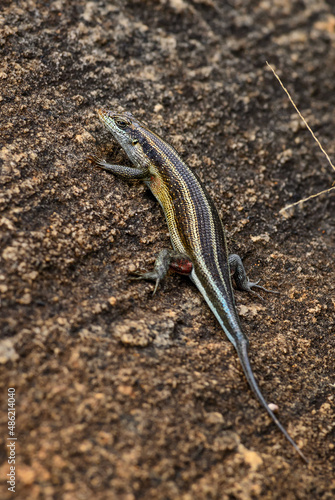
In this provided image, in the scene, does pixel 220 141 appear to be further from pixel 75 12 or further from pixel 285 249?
pixel 75 12

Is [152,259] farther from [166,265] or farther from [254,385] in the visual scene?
[254,385]

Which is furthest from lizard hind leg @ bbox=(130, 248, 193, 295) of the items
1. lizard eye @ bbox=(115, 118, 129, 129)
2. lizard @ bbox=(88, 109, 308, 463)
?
Result: lizard eye @ bbox=(115, 118, 129, 129)

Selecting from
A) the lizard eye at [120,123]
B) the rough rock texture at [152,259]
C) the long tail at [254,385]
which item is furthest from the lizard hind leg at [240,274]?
the lizard eye at [120,123]

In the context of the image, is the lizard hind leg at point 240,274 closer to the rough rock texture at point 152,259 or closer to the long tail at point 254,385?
the rough rock texture at point 152,259

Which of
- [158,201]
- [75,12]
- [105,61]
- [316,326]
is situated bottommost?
[316,326]

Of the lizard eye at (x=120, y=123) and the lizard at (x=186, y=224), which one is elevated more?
the lizard eye at (x=120, y=123)

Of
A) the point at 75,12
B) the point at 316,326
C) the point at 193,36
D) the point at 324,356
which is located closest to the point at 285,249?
the point at 316,326
